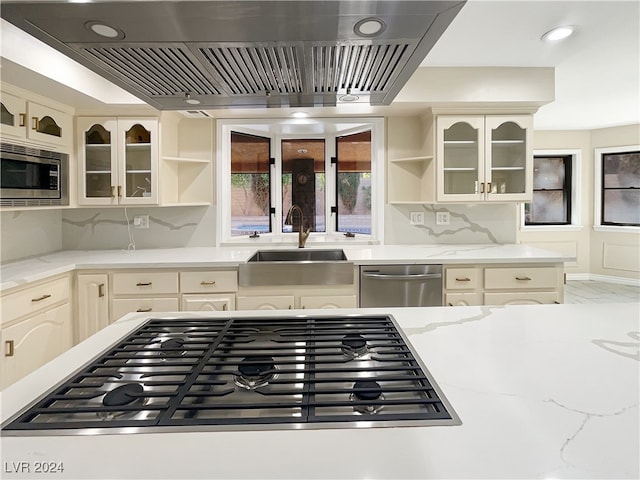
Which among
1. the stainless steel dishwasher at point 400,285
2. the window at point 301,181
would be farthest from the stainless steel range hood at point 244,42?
the window at point 301,181

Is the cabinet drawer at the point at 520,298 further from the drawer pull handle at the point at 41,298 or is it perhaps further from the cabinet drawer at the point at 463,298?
the drawer pull handle at the point at 41,298

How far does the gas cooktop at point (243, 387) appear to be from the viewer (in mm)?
667

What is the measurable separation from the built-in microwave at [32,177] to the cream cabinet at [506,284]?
2798 millimetres

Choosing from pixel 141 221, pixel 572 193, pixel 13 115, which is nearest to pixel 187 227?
pixel 141 221

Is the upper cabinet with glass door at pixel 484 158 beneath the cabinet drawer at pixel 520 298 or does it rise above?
above

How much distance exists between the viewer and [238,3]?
0.73 m

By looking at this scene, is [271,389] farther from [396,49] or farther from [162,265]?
[162,265]

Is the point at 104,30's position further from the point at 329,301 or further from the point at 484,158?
the point at 484,158

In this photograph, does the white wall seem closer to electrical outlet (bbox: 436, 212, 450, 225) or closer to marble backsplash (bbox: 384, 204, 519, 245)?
marble backsplash (bbox: 384, 204, 519, 245)

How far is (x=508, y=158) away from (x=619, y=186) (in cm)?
404

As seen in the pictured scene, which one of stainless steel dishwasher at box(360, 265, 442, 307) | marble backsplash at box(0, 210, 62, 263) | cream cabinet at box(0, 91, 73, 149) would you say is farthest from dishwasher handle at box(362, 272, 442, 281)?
marble backsplash at box(0, 210, 62, 263)

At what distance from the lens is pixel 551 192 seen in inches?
242

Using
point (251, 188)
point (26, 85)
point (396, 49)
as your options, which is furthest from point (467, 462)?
point (251, 188)

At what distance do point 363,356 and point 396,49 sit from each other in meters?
0.76
